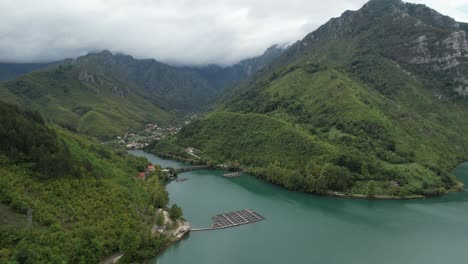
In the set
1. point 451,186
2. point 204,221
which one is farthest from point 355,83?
point 204,221

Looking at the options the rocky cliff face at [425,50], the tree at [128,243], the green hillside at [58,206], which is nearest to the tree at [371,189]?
the green hillside at [58,206]

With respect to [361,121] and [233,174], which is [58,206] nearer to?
[233,174]

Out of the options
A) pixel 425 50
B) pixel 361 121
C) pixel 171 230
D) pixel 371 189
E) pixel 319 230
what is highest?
pixel 425 50

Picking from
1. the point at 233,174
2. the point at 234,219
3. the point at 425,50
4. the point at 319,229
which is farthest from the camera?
the point at 425,50

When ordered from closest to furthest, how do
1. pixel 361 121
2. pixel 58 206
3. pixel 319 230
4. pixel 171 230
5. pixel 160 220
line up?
pixel 58 206 < pixel 160 220 < pixel 171 230 < pixel 319 230 < pixel 361 121

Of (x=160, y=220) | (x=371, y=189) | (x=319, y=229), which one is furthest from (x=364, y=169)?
(x=160, y=220)

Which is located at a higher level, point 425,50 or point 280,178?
point 425,50

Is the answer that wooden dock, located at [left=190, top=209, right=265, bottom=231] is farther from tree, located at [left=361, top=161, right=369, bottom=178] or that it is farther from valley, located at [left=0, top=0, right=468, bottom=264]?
tree, located at [left=361, top=161, right=369, bottom=178]

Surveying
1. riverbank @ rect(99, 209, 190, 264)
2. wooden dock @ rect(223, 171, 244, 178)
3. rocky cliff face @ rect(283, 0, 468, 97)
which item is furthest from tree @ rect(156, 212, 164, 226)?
rocky cliff face @ rect(283, 0, 468, 97)
